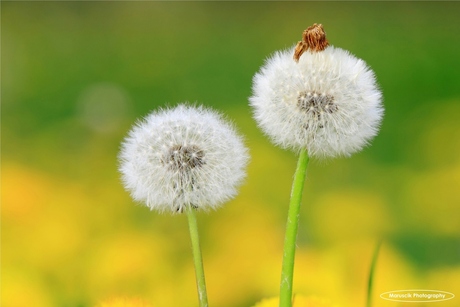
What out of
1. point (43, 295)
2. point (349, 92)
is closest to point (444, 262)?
point (349, 92)

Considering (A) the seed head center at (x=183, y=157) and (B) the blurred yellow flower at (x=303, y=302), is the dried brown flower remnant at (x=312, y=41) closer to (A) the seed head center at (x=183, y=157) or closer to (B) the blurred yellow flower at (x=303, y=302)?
(A) the seed head center at (x=183, y=157)

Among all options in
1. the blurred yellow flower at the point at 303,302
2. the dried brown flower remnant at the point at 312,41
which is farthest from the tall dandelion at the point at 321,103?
the blurred yellow flower at the point at 303,302

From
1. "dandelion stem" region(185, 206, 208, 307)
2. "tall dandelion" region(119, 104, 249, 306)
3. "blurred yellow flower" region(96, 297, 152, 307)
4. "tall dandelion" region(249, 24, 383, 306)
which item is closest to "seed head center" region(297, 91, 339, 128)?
"tall dandelion" region(249, 24, 383, 306)

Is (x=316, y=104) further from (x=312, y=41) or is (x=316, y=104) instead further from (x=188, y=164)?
(x=188, y=164)

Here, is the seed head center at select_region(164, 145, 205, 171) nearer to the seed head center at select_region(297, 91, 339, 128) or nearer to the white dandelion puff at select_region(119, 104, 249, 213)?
the white dandelion puff at select_region(119, 104, 249, 213)

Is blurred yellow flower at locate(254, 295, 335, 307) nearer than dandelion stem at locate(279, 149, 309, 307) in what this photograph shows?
No

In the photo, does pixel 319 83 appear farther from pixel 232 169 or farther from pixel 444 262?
pixel 444 262
